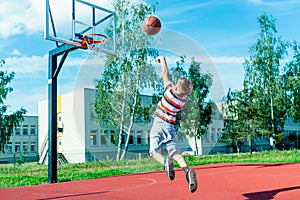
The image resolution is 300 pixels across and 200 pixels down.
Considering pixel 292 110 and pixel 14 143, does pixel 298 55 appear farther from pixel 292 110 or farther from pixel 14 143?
pixel 14 143

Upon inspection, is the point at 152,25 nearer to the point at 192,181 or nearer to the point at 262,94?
the point at 192,181

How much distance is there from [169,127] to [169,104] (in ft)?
1.04

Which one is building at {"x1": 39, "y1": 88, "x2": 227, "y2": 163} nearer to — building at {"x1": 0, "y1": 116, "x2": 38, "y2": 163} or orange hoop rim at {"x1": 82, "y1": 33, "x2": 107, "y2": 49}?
orange hoop rim at {"x1": 82, "y1": 33, "x2": 107, "y2": 49}

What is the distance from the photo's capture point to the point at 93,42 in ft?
32.0

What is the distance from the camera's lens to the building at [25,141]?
36.8 m

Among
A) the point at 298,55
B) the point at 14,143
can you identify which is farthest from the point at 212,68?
the point at 14,143

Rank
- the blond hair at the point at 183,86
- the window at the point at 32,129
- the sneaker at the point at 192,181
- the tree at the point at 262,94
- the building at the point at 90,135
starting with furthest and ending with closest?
1. the window at the point at 32,129
2. the tree at the point at 262,94
3. the building at the point at 90,135
4. the sneaker at the point at 192,181
5. the blond hair at the point at 183,86

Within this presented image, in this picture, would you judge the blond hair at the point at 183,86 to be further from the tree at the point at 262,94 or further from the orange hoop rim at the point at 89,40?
the tree at the point at 262,94

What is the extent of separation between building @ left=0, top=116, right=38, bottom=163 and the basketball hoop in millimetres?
28830

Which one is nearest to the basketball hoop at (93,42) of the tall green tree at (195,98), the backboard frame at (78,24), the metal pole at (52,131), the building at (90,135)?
the backboard frame at (78,24)

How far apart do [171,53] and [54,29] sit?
4078 millimetres

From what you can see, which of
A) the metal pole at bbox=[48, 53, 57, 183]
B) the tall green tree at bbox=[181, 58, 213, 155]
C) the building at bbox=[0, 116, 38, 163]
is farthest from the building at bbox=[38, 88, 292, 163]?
the building at bbox=[0, 116, 38, 163]

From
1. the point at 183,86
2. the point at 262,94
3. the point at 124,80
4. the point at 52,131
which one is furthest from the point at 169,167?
the point at 262,94

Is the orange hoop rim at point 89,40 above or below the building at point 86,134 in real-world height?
above
